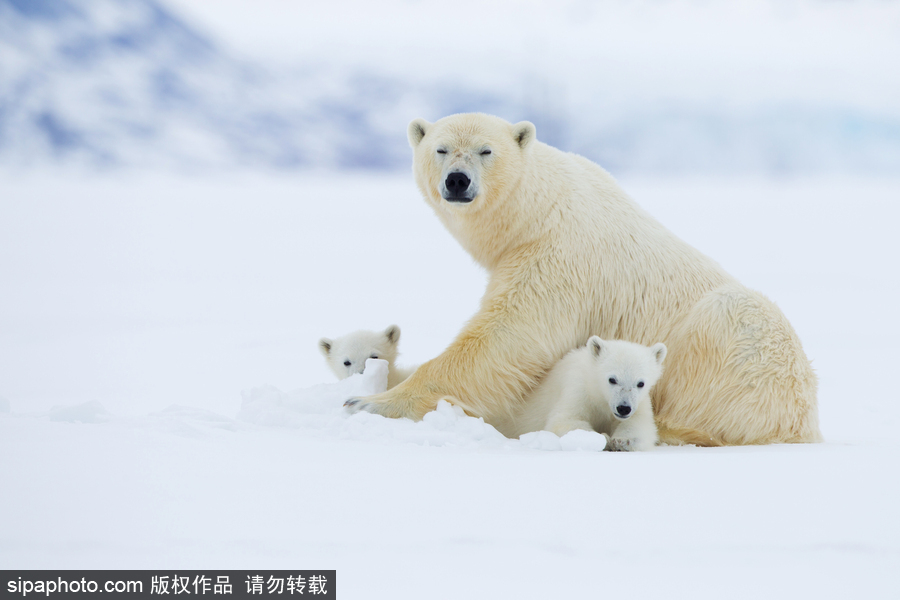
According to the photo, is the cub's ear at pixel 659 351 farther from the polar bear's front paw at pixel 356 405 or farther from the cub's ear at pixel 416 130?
the cub's ear at pixel 416 130

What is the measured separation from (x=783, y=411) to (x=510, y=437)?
4.81ft

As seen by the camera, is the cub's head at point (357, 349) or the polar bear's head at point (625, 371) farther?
the cub's head at point (357, 349)

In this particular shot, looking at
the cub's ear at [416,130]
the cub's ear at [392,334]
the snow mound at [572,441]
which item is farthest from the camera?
the cub's ear at [392,334]

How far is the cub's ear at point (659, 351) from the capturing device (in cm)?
399

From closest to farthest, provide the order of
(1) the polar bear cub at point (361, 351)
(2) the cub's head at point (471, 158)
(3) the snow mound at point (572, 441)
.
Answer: (3) the snow mound at point (572, 441) → (2) the cub's head at point (471, 158) → (1) the polar bear cub at point (361, 351)

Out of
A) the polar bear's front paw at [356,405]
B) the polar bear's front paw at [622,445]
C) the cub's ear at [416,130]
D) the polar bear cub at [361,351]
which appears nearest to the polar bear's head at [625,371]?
the polar bear's front paw at [622,445]

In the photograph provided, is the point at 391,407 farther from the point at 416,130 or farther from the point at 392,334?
the point at 416,130

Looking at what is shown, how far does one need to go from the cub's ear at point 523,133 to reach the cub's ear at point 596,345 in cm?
124

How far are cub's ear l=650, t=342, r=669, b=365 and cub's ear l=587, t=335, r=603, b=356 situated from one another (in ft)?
0.93

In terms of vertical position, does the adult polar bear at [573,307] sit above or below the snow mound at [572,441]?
above

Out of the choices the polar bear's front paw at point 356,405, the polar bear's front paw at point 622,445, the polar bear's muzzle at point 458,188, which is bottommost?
the polar bear's front paw at point 622,445

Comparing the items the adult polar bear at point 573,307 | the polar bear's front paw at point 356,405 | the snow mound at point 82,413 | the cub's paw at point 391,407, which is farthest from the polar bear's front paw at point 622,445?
the snow mound at point 82,413

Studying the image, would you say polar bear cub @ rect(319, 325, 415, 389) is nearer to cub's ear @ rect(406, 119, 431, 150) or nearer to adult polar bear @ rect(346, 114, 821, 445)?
adult polar bear @ rect(346, 114, 821, 445)

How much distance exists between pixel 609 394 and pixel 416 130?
1.98 meters
